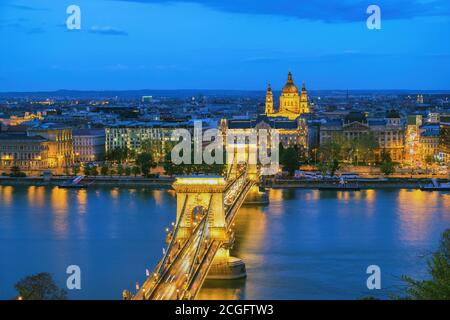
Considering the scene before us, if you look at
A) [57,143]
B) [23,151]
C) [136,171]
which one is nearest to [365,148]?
[136,171]

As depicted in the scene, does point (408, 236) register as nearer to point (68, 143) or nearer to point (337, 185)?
point (337, 185)

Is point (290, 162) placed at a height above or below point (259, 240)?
above

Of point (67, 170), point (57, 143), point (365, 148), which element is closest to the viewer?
point (67, 170)

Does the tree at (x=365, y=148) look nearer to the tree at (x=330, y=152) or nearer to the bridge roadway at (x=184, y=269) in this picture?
the tree at (x=330, y=152)

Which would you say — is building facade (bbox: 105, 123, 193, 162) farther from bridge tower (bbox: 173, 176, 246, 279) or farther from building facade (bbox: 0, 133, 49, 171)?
bridge tower (bbox: 173, 176, 246, 279)

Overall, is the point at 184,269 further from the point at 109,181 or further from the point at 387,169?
the point at 387,169

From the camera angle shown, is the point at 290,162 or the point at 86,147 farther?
the point at 86,147
